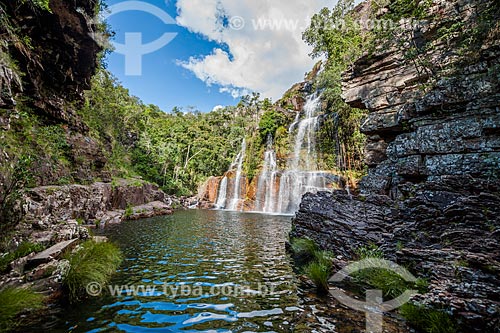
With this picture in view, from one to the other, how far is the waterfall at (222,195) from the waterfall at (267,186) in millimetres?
6790

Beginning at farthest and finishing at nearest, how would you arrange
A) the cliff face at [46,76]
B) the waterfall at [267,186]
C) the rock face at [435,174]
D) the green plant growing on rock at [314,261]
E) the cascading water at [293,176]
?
the waterfall at [267,186]
the cascading water at [293,176]
the cliff face at [46,76]
the green plant growing on rock at [314,261]
the rock face at [435,174]

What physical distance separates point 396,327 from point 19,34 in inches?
760

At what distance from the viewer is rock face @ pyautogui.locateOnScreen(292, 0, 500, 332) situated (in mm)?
4504

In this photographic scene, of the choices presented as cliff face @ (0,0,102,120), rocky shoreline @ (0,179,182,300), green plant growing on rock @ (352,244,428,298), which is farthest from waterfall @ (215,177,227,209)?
green plant growing on rock @ (352,244,428,298)

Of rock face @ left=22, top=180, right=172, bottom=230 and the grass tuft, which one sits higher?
rock face @ left=22, top=180, right=172, bottom=230

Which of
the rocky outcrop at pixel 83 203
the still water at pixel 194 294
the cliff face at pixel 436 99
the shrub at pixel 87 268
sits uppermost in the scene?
the cliff face at pixel 436 99

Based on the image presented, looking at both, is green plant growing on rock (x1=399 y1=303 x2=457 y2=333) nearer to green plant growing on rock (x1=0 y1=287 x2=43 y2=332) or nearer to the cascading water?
green plant growing on rock (x1=0 y1=287 x2=43 y2=332)

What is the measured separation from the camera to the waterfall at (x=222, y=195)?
3735 centimetres

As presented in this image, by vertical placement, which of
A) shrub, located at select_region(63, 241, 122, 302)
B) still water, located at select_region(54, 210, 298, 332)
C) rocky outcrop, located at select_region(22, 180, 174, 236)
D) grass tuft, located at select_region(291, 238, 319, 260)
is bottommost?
still water, located at select_region(54, 210, 298, 332)

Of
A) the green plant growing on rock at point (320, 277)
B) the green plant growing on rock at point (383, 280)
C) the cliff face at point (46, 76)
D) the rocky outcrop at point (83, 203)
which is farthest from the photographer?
the cliff face at point (46, 76)

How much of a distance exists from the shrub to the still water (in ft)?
1.01

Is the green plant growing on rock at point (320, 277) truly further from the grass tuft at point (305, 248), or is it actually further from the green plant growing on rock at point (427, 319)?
the grass tuft at point (305, 248)

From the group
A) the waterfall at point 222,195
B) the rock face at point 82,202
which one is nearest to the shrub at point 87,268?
the rock face at point 82,202

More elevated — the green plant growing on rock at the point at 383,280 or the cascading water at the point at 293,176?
the cascading water at the point at 293,176
